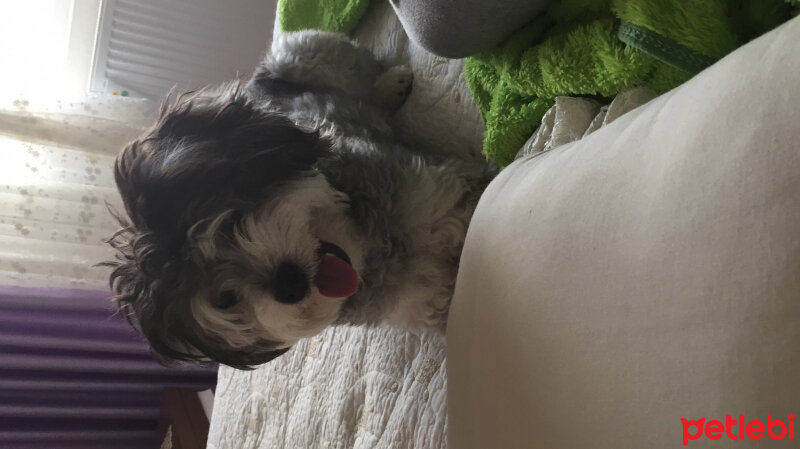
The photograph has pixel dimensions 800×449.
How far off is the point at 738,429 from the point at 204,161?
824 mm

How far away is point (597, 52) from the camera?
3.05ft

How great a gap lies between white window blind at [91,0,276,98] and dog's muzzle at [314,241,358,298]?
6.14ft

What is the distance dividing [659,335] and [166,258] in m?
0.79

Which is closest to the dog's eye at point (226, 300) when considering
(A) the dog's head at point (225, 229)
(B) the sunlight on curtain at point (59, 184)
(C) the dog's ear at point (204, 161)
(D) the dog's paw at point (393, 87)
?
(A) the dog's head at point (225, 229)

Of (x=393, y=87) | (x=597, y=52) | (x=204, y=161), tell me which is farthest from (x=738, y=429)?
(x=393, y=87)

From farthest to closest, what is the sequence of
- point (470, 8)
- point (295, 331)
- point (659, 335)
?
point (295, 331) < point (470, 8) < point (659, 335)

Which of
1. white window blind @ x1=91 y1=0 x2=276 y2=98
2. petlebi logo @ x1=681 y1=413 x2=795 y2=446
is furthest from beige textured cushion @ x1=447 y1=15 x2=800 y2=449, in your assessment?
white window blind @ x1=91 y1=0 x2=276 y2=98

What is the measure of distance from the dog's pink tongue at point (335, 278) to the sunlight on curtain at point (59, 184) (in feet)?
6.14

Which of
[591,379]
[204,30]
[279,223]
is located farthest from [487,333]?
[204,30]

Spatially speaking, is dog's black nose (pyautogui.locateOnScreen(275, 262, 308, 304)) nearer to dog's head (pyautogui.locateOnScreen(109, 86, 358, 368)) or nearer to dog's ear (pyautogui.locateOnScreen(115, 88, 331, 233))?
dog's head (pyautogui.locateOnScreen(109, 86, 358, 368))

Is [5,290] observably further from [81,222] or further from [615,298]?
[615,298]

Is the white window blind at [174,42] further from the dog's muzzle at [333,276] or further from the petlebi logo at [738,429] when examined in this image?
the petlebi logo at [738,429]

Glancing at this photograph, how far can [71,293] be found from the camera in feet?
9.08

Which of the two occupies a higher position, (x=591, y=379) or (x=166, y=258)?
(x=591, y=379)
